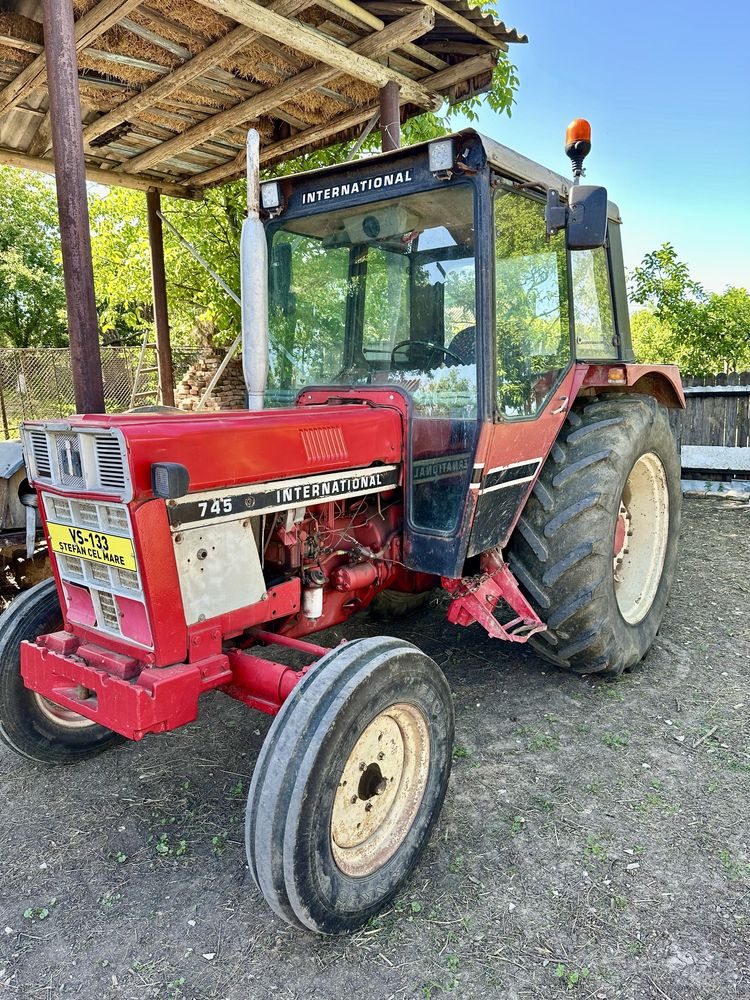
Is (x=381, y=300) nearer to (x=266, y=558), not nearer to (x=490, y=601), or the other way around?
(x=266, y=558)

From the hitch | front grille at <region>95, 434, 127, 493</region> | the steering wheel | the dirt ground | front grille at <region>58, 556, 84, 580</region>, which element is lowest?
the dirt ground

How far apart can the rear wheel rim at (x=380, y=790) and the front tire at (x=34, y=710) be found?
4.26 feet

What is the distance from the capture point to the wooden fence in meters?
7.84

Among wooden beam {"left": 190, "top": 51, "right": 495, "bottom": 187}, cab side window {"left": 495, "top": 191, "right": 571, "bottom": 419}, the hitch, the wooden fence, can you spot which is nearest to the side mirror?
cab side window {"left": 495, "top": 191, "right": 571, "bottom": 419}

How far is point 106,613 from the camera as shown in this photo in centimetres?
243

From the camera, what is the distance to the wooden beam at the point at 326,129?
5000mm

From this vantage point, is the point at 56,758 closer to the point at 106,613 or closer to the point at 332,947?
the point at 106,613

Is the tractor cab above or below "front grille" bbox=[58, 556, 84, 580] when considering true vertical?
above

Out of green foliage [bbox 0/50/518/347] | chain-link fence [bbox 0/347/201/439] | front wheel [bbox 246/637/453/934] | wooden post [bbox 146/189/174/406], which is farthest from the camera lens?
chain-link fence [bbox 0/347/201/439]

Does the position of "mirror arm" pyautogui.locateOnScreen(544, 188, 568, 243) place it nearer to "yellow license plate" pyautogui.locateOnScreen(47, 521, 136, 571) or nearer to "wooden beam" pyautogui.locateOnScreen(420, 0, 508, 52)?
"yellow license plate" pyautogui.locateOnScreen(47, 521, 136, 571)

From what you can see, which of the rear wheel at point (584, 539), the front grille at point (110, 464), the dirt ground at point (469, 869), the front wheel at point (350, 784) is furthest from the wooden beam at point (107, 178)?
the front wheel at point (350, 784)

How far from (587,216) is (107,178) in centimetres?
540

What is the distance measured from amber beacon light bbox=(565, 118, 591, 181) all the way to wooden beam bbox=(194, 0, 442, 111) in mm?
2107

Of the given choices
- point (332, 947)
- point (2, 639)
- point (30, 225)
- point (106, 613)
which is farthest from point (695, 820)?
point (30, 225)
